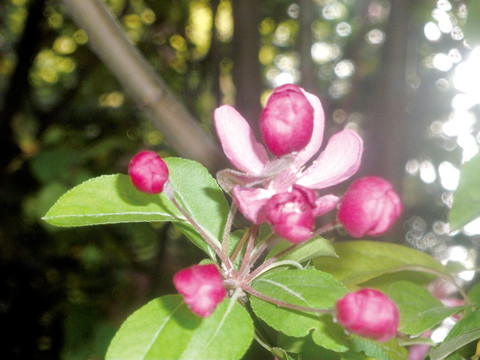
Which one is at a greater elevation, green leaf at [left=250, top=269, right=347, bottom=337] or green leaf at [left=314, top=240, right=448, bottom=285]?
green leaf at [left=250, top=269, right=347, bottom=337]

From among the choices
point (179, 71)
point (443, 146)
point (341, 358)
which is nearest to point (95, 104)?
point (179, 71)

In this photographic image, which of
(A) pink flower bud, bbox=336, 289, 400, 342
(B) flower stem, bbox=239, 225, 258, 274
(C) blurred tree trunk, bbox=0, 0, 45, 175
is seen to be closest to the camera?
(A) pink flower bud, bbox=336, 289, 400, 342

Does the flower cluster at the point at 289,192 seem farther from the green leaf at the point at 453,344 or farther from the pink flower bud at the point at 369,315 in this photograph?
the green leaf at the point at 453,344

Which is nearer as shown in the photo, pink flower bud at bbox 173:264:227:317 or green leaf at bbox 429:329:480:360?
pink flower bud at bbox 173:264:227:317

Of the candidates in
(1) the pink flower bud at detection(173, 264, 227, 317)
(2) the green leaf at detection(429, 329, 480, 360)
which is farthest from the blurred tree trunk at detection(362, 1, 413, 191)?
(1) the pink flower bud at detection(173, 264, 227, 317)

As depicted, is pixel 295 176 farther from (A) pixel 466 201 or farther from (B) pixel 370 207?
(A) pixel 466 201

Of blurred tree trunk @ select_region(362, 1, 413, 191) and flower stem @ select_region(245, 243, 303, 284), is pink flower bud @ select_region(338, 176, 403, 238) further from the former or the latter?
blurred tree trunk @ select_region(362, 1, 413, 191)

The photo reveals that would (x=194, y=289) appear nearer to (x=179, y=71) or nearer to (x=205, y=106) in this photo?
(x=179, y=71)
